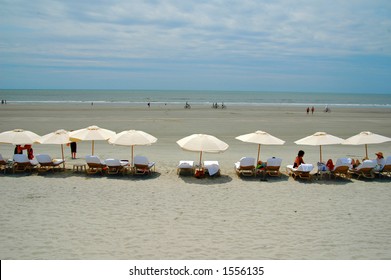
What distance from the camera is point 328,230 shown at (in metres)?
6.84

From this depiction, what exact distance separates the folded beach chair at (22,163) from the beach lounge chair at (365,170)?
11192 mm

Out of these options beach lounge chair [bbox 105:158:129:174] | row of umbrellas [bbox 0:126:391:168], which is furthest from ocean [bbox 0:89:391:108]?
beach lounge chair [bbox 105:158:129:174]

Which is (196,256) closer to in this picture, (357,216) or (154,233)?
(154,233)

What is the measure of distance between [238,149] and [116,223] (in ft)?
36.6

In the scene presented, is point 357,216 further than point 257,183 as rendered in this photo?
No

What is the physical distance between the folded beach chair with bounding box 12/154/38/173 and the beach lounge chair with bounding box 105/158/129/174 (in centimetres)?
264

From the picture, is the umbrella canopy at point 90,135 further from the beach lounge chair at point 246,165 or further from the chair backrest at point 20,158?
the beach lounge chair at point 246,165

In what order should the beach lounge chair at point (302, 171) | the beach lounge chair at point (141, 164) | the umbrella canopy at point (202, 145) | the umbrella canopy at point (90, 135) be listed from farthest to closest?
the umbrella canopy at point (90, 135) → the beach lounge chair at point (141, 164) → the beach lounge chair at point (302, 171) → the umbrella canopy at point (202, 145)

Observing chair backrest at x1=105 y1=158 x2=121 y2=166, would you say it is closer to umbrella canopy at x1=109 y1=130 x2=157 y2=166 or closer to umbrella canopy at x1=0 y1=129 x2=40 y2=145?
umbrella canopy at x1=109 y1=130 x2=157 y2=166

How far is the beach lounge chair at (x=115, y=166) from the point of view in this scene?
437 inches

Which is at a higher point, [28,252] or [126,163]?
[126,163]

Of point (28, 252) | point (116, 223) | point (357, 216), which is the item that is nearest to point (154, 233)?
point (116, 223)

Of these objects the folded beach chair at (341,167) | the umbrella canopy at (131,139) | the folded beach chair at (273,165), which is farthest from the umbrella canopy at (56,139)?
the folded beach chair at (341,167)

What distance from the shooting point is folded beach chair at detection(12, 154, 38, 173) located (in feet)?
36.8
